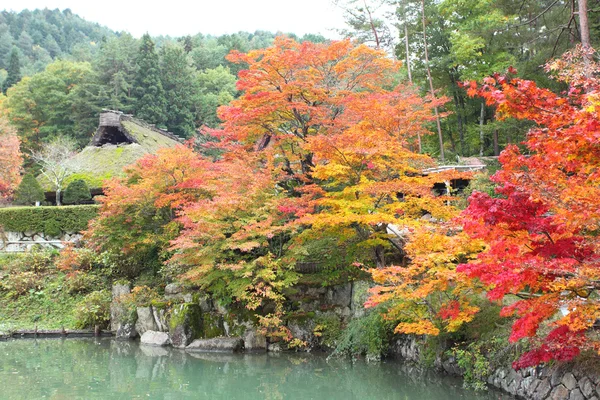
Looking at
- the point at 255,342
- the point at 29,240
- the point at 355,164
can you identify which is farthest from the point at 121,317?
the point at 29,240

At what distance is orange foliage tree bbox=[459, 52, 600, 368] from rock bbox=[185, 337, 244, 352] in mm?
6776

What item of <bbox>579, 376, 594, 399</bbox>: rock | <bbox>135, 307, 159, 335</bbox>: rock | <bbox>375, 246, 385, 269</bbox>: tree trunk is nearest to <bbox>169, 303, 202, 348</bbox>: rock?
<bbox>135, 307, 159, 335</bbox>: rock

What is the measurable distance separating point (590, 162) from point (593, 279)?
1272 millimetres

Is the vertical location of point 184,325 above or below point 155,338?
above

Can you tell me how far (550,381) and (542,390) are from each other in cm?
21

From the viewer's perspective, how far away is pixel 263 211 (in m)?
11.5

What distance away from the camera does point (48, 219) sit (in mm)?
18875

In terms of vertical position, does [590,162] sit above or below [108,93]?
below

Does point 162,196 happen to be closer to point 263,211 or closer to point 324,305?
point 263,211

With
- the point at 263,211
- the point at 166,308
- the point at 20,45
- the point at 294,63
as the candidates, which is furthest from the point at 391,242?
the point at 20,45

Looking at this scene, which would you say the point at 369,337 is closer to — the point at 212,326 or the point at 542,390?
the point at 542,390

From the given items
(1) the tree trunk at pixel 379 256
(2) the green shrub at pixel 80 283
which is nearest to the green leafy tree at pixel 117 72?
(2) the green shrub at pixel 80 283

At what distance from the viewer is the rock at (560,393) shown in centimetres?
657

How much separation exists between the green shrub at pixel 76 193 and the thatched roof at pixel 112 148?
910 mm
